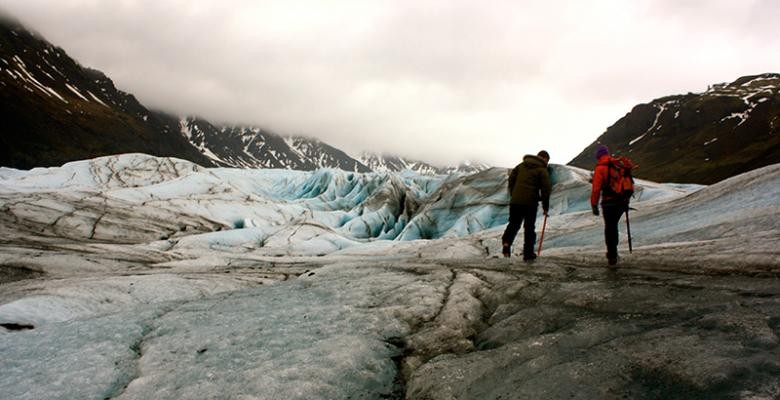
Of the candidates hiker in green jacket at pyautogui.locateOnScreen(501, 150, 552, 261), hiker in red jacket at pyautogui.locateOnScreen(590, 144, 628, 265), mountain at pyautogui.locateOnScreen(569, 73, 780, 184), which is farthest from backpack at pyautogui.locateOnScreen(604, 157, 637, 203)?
mountain at pyautogui.locateOnScreen(569, 73, 780, 184)

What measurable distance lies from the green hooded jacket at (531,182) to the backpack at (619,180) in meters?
1.67

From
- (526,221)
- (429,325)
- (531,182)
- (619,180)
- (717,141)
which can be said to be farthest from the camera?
(717,141)

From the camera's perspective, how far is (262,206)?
47969mm

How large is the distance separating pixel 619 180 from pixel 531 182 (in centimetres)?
221

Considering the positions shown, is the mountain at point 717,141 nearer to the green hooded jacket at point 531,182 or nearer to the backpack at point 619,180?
the green hooded jacket at point 531,182

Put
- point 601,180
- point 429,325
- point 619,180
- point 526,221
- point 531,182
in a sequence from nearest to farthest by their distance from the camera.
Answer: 1. point 429,325
2. point 619,180
3. point 601,180
4. point 531,182
5. point 526,221

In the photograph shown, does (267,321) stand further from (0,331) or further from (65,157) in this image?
(65,157)

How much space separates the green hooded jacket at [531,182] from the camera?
11.0 m

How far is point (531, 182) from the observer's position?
11117 millimetres

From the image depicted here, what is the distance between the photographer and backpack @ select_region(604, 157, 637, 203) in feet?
31.0

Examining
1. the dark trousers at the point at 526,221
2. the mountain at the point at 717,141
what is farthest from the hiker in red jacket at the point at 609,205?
the mountain at the point at 717,141

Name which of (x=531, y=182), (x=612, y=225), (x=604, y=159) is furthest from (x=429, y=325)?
(x=604, y=159)

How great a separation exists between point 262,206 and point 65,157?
189 metres

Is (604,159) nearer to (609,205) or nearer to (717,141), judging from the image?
(609,205)
